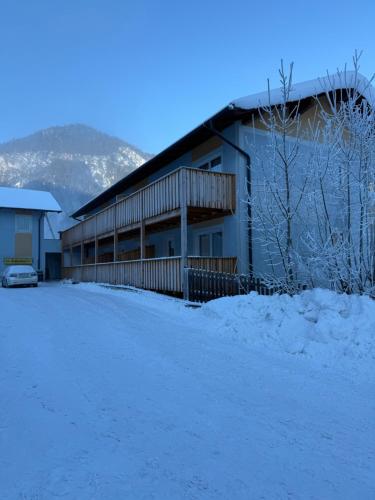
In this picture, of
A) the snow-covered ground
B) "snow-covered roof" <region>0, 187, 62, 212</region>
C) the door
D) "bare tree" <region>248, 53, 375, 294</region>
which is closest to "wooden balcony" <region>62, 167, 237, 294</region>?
"bare tree" <region>248, 53, 375, 294</region>

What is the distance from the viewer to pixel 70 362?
520 cm

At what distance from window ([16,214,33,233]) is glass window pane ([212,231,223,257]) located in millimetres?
22007

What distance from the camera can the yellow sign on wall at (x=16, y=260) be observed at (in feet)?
99.4

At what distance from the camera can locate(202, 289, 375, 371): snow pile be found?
18.3 ft

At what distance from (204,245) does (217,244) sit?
1.12m

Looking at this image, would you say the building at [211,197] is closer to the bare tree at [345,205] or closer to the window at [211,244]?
the window at [211,244]

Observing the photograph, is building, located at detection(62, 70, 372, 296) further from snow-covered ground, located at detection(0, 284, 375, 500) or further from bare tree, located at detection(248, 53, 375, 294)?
snow-covered ground, located at detection(0, 284, 375, 500)

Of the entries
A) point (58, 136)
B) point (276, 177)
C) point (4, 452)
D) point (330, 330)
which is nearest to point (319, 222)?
point (276, 177)

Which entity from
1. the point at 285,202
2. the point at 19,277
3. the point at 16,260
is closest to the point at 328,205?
the point at 285,202

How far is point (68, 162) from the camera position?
135750mm

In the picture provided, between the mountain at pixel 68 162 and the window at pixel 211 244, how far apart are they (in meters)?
94.0

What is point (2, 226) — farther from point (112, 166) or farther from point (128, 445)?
point (112, 166)

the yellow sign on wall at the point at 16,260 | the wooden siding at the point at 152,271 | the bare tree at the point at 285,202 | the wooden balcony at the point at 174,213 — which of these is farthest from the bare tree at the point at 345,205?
the yellow sign on wall at the point at 16,260

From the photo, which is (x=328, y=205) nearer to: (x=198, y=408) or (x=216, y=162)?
(x=198, y=408)
